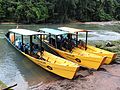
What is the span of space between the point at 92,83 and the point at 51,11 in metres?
42.6

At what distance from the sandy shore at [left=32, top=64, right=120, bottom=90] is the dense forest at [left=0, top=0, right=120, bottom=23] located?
121 feet

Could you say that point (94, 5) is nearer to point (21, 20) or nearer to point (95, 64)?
point (21, 20)

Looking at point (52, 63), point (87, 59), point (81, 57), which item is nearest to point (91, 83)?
point (52, 63)

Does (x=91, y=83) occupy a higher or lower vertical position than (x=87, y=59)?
lower

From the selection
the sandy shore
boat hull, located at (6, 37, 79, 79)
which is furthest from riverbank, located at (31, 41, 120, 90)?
boat hull, located at (6, 37, 79, 79)

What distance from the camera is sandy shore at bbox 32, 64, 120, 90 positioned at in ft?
46.3

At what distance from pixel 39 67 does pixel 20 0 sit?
3783 centimetres

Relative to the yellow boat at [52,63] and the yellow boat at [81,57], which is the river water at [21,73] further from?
the yellow boat at [81,57]

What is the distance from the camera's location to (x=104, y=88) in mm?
13984

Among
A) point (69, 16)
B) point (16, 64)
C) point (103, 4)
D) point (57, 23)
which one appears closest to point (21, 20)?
point (57, 23)

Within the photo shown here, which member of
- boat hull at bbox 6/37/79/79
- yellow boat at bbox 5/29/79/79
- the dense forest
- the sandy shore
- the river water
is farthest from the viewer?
the dense forest

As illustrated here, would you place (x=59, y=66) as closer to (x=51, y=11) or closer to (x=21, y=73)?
(x=21, y=73)

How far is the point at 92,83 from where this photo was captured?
581 inches

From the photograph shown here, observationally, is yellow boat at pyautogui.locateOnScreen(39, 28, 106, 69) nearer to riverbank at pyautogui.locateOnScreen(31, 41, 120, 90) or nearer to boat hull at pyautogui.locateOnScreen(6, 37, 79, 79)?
riverbank at pyautogui.locateOnScreen(31, 41, 120, 90)
